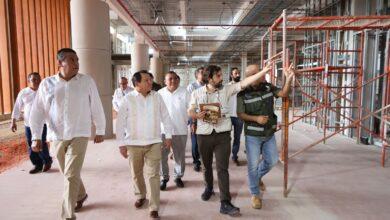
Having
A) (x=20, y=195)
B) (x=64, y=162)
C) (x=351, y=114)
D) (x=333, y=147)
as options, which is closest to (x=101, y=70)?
(x=20, y=195)

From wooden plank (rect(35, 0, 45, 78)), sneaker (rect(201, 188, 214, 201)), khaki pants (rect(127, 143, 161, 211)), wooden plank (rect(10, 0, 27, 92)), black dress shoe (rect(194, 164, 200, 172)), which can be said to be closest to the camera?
khaki pants (rect(127, 143, 161, 211))

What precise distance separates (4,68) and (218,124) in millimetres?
5757

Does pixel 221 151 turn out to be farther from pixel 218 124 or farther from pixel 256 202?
pixel 256 202

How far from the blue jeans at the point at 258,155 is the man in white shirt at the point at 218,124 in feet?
0.88

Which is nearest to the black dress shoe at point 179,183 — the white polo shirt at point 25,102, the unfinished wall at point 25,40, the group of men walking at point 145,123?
the group of men walking at point 145,123

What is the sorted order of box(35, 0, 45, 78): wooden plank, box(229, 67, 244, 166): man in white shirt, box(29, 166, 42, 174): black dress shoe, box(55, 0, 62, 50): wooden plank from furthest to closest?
1. box(55, 0, 62, 50): wooden plank
2. box(35, 0, 45, 78): wooden plank
3. box(229, 67, 244, 166): man in white shirt
4. box(29, 166, 42, 174): black dress shoe

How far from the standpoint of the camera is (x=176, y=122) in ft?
12.8

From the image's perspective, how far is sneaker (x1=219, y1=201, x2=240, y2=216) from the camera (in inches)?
121

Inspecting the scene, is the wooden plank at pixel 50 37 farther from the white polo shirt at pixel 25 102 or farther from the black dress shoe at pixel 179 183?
the black dress shoe at pixel 179 183

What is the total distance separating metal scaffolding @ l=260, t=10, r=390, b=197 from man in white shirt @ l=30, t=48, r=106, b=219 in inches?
84.4

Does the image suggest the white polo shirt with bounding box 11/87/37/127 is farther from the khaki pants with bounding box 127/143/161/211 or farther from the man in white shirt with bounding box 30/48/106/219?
the khaki pants with bounding box 127/143/161/211

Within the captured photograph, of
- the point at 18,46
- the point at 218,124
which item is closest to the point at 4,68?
the point at 18,46

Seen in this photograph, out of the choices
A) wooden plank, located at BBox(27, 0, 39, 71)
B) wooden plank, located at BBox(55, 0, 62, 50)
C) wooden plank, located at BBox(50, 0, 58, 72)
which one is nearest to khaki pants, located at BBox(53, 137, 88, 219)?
wooden plank, located at BBox(27, 0, 39, 71)

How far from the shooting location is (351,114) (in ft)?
23.6
